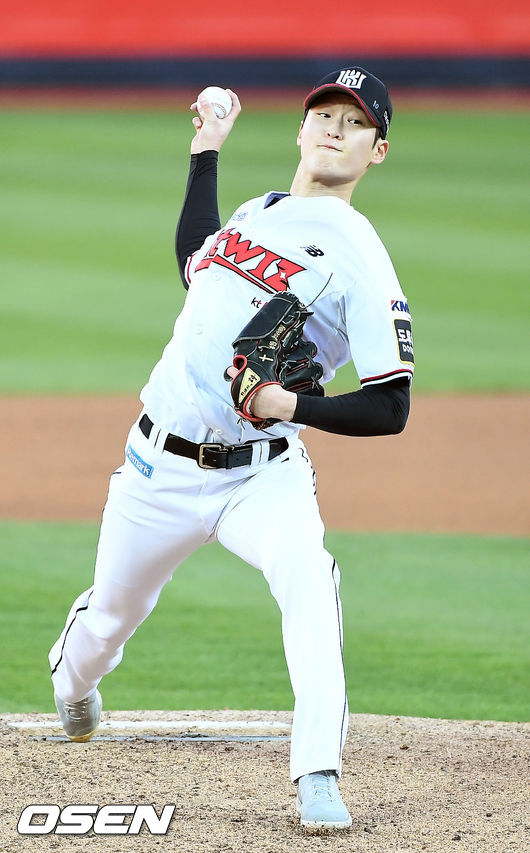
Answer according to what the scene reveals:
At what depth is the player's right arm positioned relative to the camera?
4.12 meters

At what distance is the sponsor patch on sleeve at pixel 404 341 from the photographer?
3436 millimetres

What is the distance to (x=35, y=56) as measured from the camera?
72.6ft

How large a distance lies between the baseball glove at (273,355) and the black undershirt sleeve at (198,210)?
0.73 metres

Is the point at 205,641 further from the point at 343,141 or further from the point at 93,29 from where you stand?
the point at 93,29

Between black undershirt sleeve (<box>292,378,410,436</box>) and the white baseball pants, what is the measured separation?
29 centimetres

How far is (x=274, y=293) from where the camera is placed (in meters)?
3.55

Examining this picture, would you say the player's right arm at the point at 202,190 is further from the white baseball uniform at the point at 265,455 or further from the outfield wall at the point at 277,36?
the outfield wall at the point at 277,36

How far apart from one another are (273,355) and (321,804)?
1195 millimetres

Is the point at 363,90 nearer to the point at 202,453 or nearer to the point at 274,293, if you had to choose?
the point at 274,293

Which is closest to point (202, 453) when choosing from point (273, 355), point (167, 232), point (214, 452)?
point (214, 452)

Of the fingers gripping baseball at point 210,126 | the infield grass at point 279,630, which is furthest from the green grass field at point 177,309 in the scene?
the fingers gripping baseball at point 210,126

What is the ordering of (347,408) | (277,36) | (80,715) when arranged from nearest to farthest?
(347,408)
(80,715)
(277,36)

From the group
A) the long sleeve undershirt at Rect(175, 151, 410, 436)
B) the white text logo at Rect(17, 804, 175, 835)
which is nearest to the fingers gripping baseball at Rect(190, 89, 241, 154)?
the long sleeve undershirt at Rect(175, 151, 410, 436)

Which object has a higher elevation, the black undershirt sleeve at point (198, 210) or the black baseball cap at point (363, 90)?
the black baseball cap at point (363, 90)
